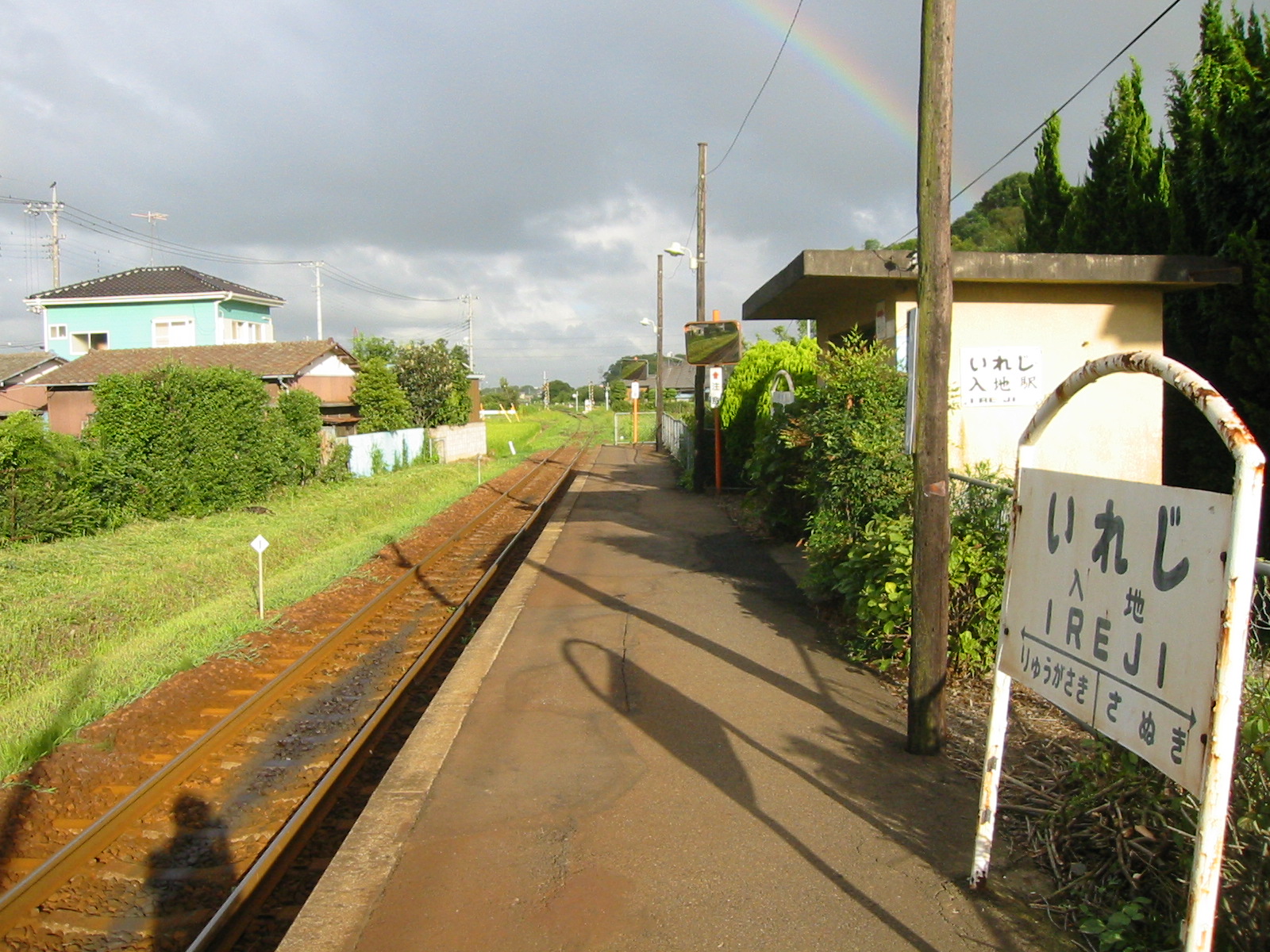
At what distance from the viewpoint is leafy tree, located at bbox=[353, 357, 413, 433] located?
31859 mm

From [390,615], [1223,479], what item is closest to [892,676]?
[1223,479]

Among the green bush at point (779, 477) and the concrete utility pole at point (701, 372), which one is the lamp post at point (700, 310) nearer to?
the concrete utility pole at point (701, 372)

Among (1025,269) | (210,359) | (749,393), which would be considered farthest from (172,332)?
(1025,269)

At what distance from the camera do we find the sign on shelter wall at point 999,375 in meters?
9.31

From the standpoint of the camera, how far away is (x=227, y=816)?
603 centimetres

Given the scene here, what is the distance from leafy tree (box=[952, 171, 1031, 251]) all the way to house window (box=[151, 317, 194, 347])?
30.5 metres

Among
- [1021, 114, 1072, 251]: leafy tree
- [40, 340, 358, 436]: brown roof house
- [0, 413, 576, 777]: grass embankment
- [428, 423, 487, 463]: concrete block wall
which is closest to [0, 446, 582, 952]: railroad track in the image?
[0, 413, 576, 777]: grass embankment

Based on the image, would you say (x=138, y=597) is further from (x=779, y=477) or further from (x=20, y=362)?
(x=20, y=362)

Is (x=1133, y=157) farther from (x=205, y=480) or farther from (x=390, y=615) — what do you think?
(x=205, y=480)

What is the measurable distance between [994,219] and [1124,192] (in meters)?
43.3

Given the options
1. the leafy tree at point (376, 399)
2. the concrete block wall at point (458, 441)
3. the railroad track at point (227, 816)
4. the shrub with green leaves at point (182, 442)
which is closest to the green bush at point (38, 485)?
the shrub with green leaves at point (182, 442)

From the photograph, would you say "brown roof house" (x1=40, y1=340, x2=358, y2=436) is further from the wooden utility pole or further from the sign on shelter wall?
the wooden utility pole

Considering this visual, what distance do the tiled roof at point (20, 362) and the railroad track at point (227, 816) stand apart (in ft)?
96.0

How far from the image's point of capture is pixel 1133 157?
1228 centimetres
